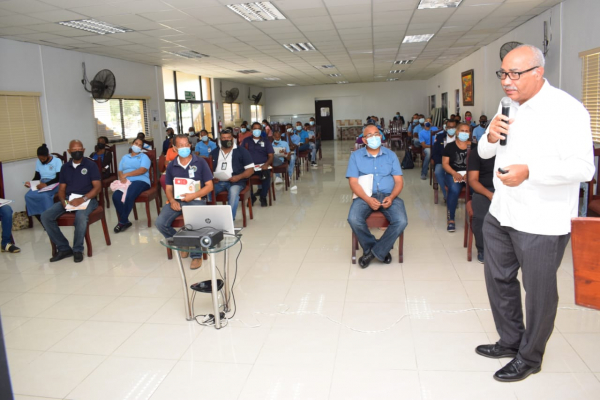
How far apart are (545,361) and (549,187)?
1026 millimetres

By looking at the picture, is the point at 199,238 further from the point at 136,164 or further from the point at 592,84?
the point at 592,84

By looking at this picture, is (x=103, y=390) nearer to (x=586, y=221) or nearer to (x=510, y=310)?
(x=510, y=310)

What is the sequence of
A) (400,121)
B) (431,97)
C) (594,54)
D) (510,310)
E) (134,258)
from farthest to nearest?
(431,97) < (400,121) < (594,54) < (134,258) < (510,310)

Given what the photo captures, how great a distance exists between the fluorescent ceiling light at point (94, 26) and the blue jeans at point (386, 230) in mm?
4749

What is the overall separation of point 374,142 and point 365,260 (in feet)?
3.45

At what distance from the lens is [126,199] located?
5.72 metres

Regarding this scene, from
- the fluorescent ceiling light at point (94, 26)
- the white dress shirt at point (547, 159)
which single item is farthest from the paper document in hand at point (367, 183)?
the fluorescent ceiling light at point (94, 26)

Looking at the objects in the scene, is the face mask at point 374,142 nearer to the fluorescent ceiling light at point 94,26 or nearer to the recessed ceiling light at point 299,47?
the fluorescent ceiling light at point 94,26

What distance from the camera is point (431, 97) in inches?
800

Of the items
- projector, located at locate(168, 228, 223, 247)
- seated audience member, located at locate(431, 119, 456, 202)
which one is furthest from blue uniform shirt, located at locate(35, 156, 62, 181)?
seated audience member, located at locate(431, 119, 456, 202)

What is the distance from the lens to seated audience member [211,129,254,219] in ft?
18.8

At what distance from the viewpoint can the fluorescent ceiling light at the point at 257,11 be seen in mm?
5809

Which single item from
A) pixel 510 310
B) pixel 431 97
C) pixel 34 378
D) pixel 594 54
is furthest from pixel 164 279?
pixel 431 97

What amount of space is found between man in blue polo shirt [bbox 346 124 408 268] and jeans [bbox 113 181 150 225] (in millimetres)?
2941
